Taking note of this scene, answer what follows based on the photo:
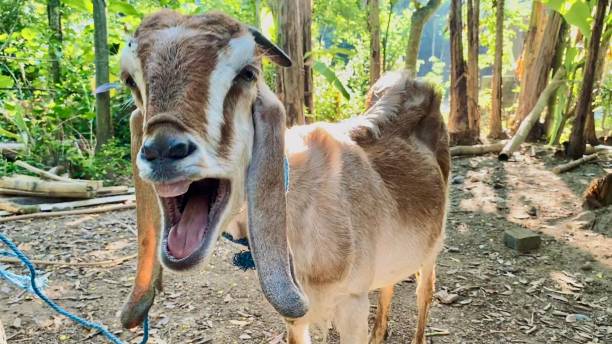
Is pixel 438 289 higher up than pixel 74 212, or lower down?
lower down

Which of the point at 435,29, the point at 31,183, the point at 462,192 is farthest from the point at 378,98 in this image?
the point at 435,29

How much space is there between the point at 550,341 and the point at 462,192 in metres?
3.06

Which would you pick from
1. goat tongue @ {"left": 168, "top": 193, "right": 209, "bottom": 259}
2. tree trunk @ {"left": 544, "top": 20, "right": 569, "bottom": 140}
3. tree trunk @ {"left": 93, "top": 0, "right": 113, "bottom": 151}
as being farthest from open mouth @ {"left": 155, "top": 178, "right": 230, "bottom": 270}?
tree trunk @ {"left": 544, "top": 20, "right": 569, "bottom": 140}

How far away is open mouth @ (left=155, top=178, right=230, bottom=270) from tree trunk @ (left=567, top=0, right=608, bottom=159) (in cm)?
655

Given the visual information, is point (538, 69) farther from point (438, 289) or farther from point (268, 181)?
point (268, 181)

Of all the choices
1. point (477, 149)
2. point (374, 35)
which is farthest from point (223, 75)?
point (477, 149)

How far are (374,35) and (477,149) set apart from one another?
100.0 inches

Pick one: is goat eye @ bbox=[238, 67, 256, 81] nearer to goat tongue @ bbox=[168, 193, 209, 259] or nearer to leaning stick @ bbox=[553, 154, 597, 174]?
goat tongue @ bbox=[168, 193, 209, 259]

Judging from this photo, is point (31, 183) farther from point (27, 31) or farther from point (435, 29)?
point (435, 29)

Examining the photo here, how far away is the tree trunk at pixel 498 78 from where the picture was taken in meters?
8.66

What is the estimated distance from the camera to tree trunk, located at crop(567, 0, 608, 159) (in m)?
6.43

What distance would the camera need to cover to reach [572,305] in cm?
362

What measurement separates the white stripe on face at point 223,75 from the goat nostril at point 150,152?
0.64ft

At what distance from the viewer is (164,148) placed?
143 centimetres
